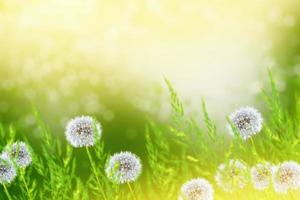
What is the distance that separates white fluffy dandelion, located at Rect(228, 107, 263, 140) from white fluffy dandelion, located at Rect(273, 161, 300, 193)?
284 mm

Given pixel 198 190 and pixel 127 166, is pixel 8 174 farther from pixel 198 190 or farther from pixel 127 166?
pixel 198 190

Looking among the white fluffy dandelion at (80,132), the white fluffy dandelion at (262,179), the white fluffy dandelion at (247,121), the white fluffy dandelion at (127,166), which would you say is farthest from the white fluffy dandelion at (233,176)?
the white fluffy dandelion at (80,132)

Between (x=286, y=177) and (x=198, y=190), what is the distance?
33 centimetres

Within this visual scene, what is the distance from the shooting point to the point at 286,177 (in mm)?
2156

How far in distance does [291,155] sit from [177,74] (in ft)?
24.3

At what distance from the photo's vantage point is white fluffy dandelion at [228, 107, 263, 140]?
2465 mm

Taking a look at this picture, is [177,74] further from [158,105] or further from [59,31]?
[158,105]

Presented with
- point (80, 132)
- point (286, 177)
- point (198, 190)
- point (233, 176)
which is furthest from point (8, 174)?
point (286, 177)

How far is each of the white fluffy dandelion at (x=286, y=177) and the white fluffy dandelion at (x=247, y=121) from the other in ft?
0.93

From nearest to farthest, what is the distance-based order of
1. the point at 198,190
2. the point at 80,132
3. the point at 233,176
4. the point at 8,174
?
the point at 233,176 → the point at 198,190 → the point at 8,174 → the point at 80,132

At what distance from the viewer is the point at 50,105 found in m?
8.91

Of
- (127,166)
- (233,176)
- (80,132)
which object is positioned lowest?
(233,176)

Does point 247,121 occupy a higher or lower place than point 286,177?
higher

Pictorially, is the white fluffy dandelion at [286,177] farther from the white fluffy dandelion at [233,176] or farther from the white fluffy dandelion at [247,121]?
the white fluffy dandelion at [247,121]
